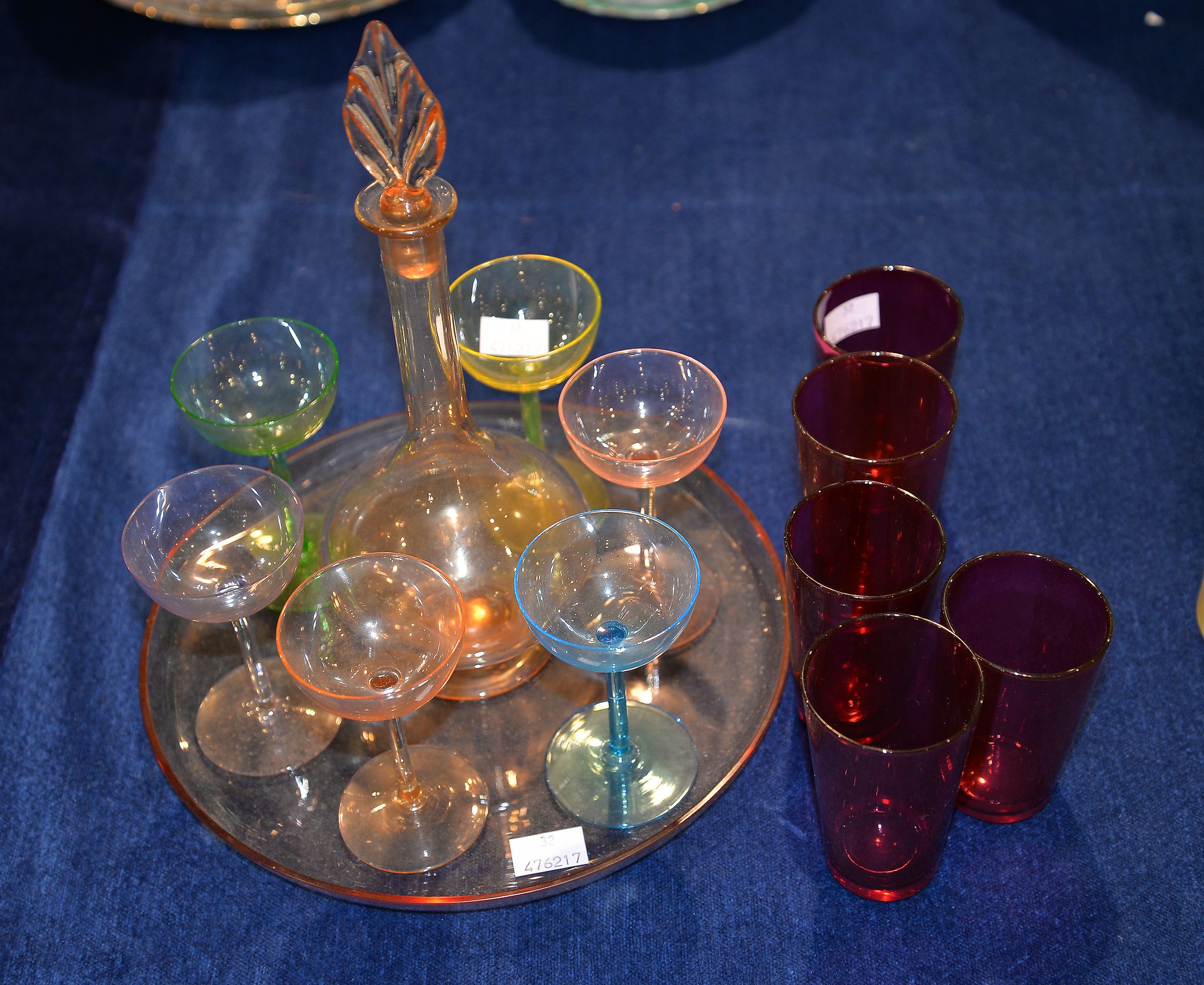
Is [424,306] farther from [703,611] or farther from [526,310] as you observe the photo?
[703,611]

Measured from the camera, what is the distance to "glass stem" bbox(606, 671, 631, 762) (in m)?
0.87

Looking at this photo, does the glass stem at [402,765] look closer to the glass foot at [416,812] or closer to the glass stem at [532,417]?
the glass foot at [416,812]

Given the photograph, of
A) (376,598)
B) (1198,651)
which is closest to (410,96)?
(376,598)

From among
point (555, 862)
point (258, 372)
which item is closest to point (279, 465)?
point (258, 372)

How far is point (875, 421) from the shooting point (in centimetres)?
101

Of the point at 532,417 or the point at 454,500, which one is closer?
the point at 454,500

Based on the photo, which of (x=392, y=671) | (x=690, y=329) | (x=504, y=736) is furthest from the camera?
(x=690, y=329)

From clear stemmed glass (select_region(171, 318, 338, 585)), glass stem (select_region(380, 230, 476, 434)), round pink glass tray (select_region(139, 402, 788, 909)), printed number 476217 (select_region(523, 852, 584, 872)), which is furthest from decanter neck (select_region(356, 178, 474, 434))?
printed number 476217 (select_region(523, 852, 584, 872))

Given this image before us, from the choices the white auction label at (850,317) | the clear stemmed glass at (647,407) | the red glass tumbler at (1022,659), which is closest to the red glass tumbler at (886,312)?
the white auction label at (850,317)

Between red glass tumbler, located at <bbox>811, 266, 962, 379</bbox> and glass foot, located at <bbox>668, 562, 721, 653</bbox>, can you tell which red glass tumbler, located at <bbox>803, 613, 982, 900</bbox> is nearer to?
glass foot, located at <bbox>668, 562, 721, 653</bbox>

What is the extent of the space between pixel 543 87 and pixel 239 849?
105 centimetres

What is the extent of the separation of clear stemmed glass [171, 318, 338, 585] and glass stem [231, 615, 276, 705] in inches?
3.1

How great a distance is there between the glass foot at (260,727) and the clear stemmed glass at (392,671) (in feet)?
0.18

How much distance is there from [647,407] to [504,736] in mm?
277
